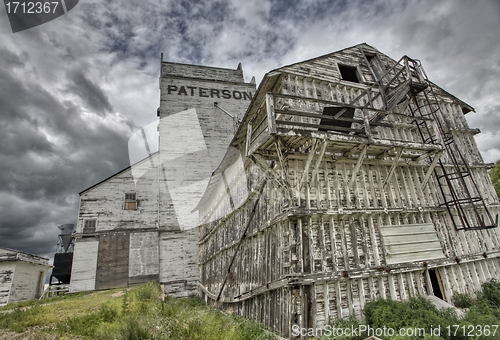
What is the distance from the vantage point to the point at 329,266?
6684 millimetres

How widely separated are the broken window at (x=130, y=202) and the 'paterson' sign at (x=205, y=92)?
1078cm

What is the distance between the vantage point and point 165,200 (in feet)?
64.6

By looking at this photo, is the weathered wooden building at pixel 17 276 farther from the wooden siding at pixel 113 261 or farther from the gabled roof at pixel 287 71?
the gabled roof at pixel 287 71

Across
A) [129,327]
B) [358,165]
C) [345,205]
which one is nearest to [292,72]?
[358,165]

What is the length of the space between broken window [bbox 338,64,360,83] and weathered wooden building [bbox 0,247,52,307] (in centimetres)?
2420

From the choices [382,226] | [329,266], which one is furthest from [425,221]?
[329,266]

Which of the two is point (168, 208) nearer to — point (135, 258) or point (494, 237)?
point (135, 258)

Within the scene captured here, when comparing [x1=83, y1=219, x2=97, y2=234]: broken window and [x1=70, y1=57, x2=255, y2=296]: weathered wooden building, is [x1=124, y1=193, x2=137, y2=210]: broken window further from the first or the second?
[x1=83, y1=219, x2=97, y2=234]: broken window

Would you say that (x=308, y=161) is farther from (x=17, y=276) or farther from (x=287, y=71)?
(x=17, y=276)

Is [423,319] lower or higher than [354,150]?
lower

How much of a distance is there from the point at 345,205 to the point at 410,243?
2607mm

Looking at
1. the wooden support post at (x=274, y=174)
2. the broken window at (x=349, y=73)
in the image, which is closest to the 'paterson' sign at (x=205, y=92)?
→ the broken window at (x=349, y=73)

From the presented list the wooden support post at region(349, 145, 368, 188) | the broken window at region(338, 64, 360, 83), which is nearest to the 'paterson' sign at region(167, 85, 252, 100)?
the broken window at region(338, 64, 360, 83)

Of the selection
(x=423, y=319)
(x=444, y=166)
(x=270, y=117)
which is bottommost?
(x=423, y=319)
